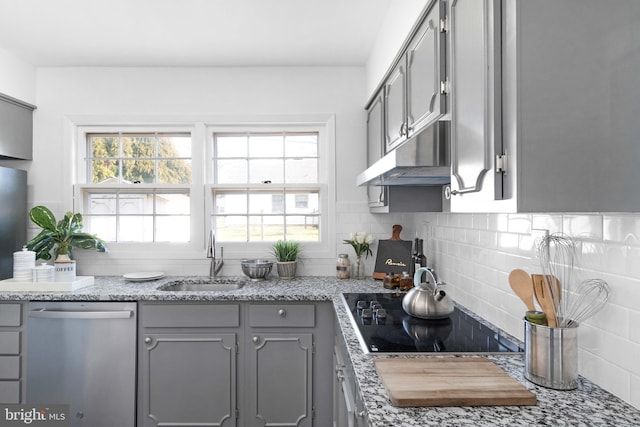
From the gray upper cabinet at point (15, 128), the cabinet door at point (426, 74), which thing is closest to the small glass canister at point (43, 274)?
the gray upper cabinet at point (15, 128)

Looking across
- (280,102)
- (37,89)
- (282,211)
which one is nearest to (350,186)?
(282,211)

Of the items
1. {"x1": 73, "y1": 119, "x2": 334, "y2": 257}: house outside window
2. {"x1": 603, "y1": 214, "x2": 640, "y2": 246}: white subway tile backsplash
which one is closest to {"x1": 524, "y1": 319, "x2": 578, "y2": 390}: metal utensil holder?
{"x1": 603, "y1": 214, "x2": 640, "y2": 246}: white subway tile backsplash

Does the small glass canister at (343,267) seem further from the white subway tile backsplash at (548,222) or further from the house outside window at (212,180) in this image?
the white subway tile backsplash at (548,222)

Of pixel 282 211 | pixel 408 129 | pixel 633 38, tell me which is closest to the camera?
pixel 633 38

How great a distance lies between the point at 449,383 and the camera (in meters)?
1.16

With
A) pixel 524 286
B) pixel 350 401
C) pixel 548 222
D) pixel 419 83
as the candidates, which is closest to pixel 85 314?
pixel 350 401

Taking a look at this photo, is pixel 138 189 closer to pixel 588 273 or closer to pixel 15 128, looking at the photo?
pixel 15 128

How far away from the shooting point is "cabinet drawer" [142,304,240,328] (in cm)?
250

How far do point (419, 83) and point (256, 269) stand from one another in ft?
5.85

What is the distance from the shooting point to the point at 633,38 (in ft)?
3.10

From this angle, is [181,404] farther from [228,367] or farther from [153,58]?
[153,58]

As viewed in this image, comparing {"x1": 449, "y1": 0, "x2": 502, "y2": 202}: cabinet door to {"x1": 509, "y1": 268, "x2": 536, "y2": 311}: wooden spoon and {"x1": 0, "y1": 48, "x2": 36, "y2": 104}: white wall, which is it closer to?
{"x1": 509, "y1": 268, "x2": 536, "y2": 311}: wooden spoon

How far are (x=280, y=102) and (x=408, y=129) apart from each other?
1552 millimetres

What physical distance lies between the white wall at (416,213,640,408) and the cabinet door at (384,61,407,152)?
559mm
